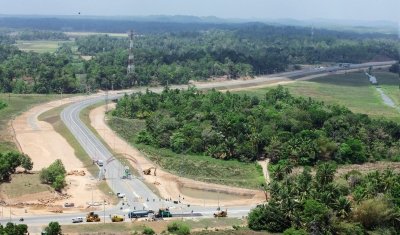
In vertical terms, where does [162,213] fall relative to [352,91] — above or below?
below

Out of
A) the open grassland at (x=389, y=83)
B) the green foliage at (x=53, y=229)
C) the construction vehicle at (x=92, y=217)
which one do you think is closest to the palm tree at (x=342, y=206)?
the construction vehicle at (x=92, y=217)

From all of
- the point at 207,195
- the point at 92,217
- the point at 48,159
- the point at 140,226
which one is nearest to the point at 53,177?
the point at 92,217

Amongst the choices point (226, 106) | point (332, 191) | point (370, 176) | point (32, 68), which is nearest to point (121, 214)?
point (332, 191)

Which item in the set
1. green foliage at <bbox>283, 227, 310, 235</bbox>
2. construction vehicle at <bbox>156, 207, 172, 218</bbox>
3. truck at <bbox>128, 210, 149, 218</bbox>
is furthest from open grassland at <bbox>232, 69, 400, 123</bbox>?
truck at <bbox>128, 210, 149, 218</bbox>

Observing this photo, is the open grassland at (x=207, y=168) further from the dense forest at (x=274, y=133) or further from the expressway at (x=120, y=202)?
the expressway at (x=120, y=202)

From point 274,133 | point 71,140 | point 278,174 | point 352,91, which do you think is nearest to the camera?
point 278,174

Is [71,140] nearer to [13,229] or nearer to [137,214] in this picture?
[137,214]
